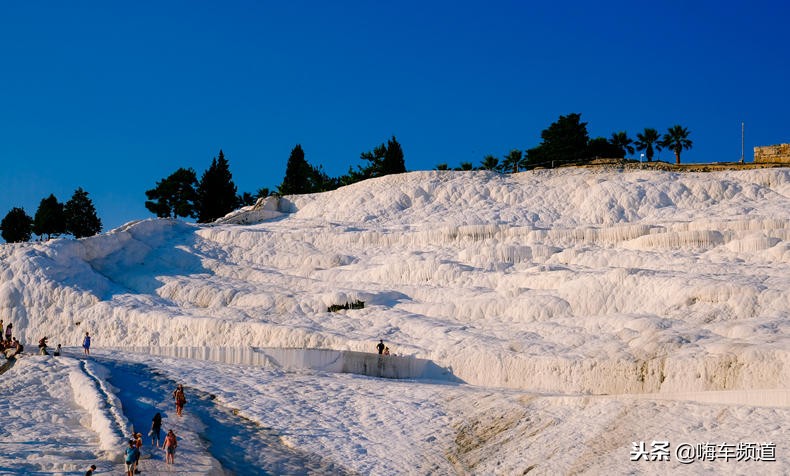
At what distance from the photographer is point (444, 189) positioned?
52812 millimetres

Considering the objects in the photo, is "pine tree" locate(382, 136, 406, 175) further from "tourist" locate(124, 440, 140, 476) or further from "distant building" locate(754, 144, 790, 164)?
"tourist" locate(124, 440, 140, 476)

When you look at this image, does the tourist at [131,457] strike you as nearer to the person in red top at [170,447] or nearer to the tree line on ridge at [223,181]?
the person in red top at [170,447]

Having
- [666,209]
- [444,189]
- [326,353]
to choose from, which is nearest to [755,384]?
[326,353]

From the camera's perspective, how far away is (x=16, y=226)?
71.1 meters

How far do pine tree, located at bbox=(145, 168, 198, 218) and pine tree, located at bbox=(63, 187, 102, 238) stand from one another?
6873 mm

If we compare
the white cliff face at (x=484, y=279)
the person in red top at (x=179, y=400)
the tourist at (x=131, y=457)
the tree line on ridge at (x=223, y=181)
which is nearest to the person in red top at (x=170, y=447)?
the tourist at (x=131, y=457)

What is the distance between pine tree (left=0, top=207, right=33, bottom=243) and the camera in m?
69.9

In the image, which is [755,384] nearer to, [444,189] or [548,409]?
[548,409]

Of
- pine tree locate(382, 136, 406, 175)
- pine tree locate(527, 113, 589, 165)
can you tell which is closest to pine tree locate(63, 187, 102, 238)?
pine tree locate(382, 136, 406, 175)

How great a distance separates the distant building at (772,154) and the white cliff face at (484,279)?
8.85 meters

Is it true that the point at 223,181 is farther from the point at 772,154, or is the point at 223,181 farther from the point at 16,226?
the point at 772,154

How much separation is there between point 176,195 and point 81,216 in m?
9.75

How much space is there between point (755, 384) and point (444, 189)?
98.0 feet

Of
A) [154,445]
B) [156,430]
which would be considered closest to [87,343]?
[154,445]
